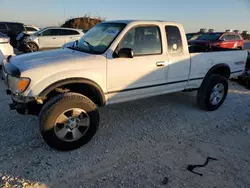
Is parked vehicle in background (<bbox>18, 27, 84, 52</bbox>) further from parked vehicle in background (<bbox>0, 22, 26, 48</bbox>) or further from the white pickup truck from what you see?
the white pickup truck

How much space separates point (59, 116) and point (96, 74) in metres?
0.81

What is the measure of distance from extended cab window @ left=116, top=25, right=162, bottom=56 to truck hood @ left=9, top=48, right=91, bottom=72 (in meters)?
0.73

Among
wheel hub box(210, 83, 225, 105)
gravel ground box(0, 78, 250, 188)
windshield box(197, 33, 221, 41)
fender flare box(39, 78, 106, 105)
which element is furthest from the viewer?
windshield box(197, 33, 221, 41)

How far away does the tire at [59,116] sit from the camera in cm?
316

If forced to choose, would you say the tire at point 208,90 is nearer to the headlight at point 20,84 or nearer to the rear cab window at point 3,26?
the headlight at point 20,84

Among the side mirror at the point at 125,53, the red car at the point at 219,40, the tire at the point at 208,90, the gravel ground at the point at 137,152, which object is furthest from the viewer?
the red car at the point at 219,40

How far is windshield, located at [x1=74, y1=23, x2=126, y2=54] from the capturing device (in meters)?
3.73

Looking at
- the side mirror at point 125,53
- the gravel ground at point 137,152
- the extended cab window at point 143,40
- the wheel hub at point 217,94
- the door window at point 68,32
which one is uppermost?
the extended cab window at point 143,40

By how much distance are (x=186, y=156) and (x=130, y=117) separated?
1556 millimetres

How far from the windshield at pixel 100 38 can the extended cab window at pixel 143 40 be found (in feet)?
0.63

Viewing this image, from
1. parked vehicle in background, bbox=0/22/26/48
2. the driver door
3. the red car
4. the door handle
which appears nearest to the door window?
parked vehicle in background, bbox=0/22/26/48

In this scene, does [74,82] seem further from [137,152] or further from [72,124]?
[137,152]

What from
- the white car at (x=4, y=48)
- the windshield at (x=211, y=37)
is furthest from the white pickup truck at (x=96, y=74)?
the windshield at (x=211, y=37)

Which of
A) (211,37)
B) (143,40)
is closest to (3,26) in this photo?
(211,37)
